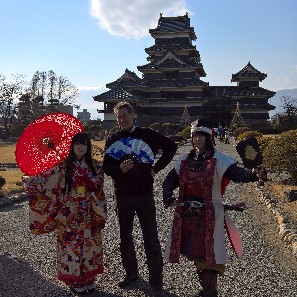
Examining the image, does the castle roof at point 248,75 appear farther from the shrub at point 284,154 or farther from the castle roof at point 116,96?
the shrub at point 284,154

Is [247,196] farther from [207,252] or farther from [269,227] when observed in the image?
[207,252]

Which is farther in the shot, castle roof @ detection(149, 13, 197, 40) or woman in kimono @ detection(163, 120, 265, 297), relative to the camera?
castle roof @ detection(149, 13, 197, 40)

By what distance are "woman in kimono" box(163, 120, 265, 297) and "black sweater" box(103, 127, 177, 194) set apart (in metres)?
0.40

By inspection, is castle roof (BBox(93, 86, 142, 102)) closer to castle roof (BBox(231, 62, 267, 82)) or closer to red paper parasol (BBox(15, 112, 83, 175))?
castle roof (BBox(231, 62, 267, 82))

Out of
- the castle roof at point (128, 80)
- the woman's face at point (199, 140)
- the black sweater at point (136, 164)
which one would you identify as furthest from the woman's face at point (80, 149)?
the castle roof at point (128, 80)

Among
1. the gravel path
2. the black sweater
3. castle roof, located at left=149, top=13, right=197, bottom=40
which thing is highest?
castle roof, located at left=149, top=13, right=197, bottom=40

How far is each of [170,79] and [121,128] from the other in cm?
3739

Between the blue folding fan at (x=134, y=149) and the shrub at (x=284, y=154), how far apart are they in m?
8.03

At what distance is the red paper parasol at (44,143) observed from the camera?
4.55 meters

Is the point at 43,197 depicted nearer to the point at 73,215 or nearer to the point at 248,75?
the point at 73,215

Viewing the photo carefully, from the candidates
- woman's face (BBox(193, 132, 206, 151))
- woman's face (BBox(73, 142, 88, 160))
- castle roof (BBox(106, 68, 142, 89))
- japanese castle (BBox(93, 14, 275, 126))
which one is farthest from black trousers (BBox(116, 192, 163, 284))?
castle roof (BBox(106, 68, 142, 89))

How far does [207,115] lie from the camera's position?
43.0 m

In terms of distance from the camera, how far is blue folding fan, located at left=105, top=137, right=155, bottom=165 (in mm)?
4312

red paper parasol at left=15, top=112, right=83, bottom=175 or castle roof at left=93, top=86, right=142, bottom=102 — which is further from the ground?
castle roof at left=93, top=86, right=142, bottom=102
